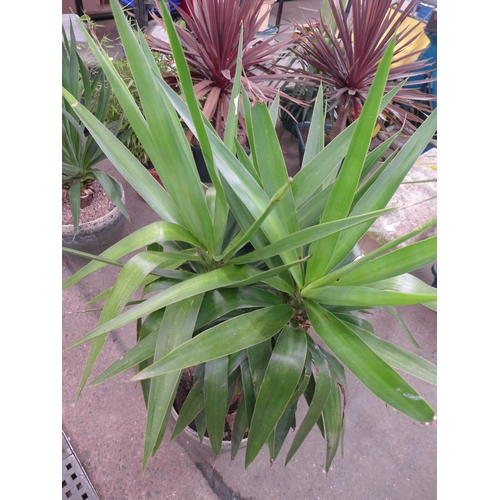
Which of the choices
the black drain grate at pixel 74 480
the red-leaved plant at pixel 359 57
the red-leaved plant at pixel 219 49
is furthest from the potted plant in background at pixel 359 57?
the black drain grate at pixel 74 480

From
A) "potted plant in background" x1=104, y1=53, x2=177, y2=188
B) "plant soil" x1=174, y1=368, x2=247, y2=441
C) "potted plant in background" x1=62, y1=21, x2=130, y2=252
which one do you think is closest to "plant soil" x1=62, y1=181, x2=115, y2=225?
"potted plant in background" x1=62, y1=21, x2=130, y2=252

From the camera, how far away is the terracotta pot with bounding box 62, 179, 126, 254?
1.30m

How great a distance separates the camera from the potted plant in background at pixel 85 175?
115 cm

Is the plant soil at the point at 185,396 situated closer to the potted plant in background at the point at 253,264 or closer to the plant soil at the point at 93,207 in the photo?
the potted plant in background at the point at 253,264

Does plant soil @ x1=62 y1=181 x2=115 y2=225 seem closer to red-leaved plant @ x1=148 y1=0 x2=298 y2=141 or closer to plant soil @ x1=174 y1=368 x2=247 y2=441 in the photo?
red-leaved plant @ x1=148 y1=0 x2=298 y2=141

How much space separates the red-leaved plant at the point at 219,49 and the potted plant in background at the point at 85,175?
26cm

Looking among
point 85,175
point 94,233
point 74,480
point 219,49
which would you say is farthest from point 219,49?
point 74,480

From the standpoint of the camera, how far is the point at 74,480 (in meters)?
1.01

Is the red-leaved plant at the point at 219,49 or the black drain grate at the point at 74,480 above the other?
the red-leaved plant at the point at 219,49

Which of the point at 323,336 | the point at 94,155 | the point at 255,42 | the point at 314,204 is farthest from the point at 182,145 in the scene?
the point at 255,42

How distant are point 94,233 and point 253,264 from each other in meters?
0.84

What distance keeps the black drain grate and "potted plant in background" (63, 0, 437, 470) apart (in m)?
0.56

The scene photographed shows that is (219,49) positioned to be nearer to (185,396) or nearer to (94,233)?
(94,233)

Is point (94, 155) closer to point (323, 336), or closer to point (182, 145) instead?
point (182, 145)
